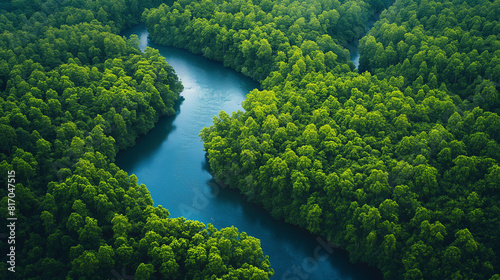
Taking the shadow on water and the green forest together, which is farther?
the shadow on water

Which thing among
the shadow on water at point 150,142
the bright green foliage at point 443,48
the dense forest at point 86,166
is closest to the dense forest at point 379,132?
the bright green foliage at point 443,48

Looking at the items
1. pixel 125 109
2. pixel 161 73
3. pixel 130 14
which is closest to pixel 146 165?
pixel 125 109

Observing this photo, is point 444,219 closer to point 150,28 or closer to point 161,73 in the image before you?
point 161,73

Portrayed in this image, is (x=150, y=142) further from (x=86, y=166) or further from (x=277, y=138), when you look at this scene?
(x=277, y=138)

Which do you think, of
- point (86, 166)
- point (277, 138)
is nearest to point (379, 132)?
point (277, 138)

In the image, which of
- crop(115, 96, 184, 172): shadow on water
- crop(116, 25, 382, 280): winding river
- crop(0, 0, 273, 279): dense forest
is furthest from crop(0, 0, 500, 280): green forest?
crop(116, 25, 382, 280): winding river

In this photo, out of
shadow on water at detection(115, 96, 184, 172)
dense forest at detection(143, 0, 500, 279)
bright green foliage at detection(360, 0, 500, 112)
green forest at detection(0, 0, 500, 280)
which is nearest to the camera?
green forest at detection(0, 0, 500, 280)

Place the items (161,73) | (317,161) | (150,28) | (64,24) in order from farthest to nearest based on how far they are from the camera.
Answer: (150,28)
(64,24)
(161,73)
(317,161)

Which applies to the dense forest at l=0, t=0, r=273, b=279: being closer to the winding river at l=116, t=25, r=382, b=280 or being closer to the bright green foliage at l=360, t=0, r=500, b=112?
the winding river at l=116, t=25, r=382, b=280
